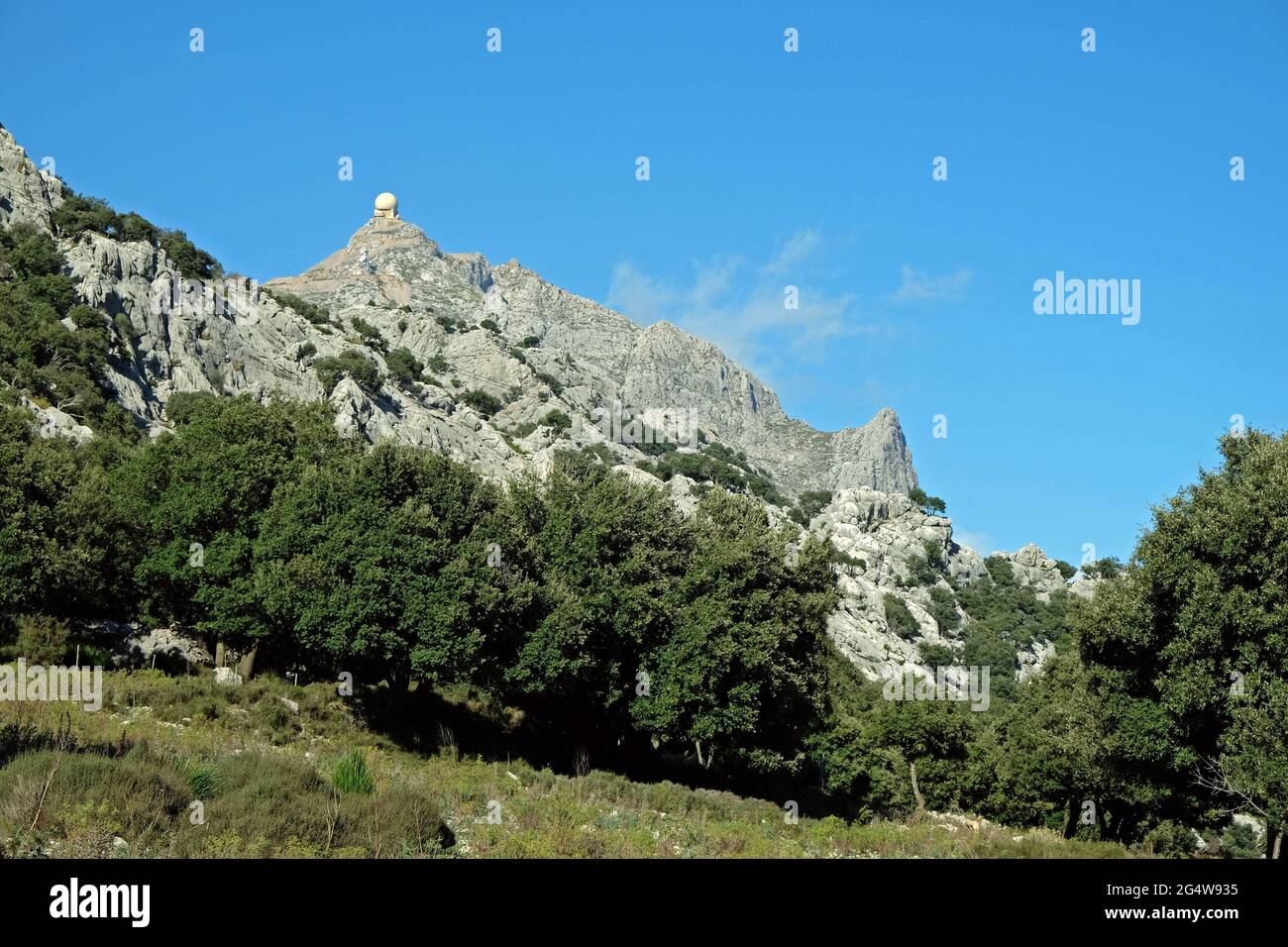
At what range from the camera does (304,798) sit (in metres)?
16.6

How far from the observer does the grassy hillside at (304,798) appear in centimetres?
1431

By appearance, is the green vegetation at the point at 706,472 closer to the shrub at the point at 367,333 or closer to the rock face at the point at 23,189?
the shrub at the point at 367,333

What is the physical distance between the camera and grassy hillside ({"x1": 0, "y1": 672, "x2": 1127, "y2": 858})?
14.3m

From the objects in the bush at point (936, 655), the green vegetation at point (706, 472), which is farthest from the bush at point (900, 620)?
the green vegetation at point (706, 472)

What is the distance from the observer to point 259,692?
33406 millimetres

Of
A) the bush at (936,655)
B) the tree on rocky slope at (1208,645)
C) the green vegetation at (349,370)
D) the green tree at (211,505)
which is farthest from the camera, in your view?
the bush at (936,655)

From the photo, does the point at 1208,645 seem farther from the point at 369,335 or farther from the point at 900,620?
the point at 369,335

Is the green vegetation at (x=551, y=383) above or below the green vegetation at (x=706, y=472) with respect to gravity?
above

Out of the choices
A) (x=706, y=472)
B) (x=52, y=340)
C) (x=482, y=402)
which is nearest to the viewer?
(x=52, y=340)

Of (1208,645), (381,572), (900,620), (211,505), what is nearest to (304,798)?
(381,572)

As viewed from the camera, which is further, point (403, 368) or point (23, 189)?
point (403, 368)

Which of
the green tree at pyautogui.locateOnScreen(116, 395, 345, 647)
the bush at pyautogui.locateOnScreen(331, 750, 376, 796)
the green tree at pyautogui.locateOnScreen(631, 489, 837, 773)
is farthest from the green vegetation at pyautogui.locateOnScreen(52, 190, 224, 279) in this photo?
the bush at pyautogui.locateOnScreen(331, 750, 376, 796)
